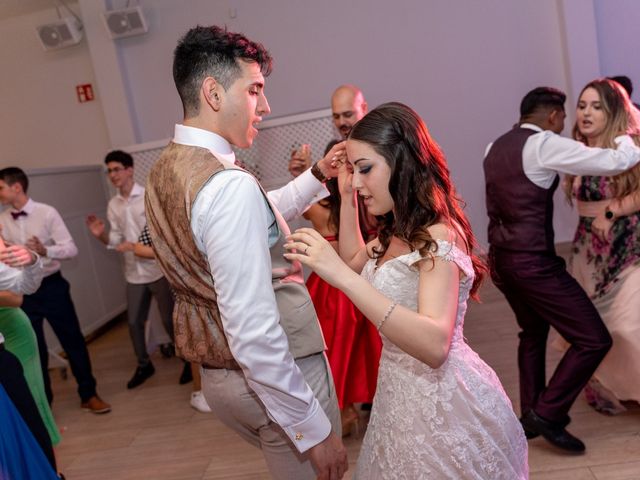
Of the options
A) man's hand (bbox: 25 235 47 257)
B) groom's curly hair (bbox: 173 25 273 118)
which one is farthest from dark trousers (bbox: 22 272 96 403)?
groom's curly hair (bbox: 173 25 273 118)

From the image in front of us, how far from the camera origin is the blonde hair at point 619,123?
2.62m

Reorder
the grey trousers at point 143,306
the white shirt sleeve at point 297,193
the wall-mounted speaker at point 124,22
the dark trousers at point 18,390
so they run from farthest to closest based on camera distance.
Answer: the wall-mounted speaker at point 124,22, the grey trousers at point 143,306, the dark trousers at point 18,390, the white shirt sleeve at point 297,193

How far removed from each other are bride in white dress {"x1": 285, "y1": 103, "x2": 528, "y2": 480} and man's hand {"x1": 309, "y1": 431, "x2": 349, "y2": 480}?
20cm

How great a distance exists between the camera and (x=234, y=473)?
274cm

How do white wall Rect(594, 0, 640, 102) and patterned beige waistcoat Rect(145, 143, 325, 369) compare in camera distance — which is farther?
white wall Rect(594, 0, 640, 102)

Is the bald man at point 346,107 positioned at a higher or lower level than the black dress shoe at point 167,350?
higher

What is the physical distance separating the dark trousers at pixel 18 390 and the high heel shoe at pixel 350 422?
133 cm

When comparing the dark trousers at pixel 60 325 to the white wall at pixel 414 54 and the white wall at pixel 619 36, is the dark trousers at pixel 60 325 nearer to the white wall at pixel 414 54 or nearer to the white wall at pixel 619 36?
the white wall at pixel 414 54

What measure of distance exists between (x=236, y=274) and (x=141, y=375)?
131 inches

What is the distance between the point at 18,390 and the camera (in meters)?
2.19

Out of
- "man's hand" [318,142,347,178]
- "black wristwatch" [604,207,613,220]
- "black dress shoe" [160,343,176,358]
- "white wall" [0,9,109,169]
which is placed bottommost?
"black dress shoe" [160,343,176,358]

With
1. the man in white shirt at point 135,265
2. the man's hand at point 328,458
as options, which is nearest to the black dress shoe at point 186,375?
the man in white shirt at point 135,265

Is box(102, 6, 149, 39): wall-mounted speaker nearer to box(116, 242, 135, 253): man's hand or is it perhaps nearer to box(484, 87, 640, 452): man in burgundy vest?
box(116, 242, 135, 253): man's hand

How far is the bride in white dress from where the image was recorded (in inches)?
54.8
